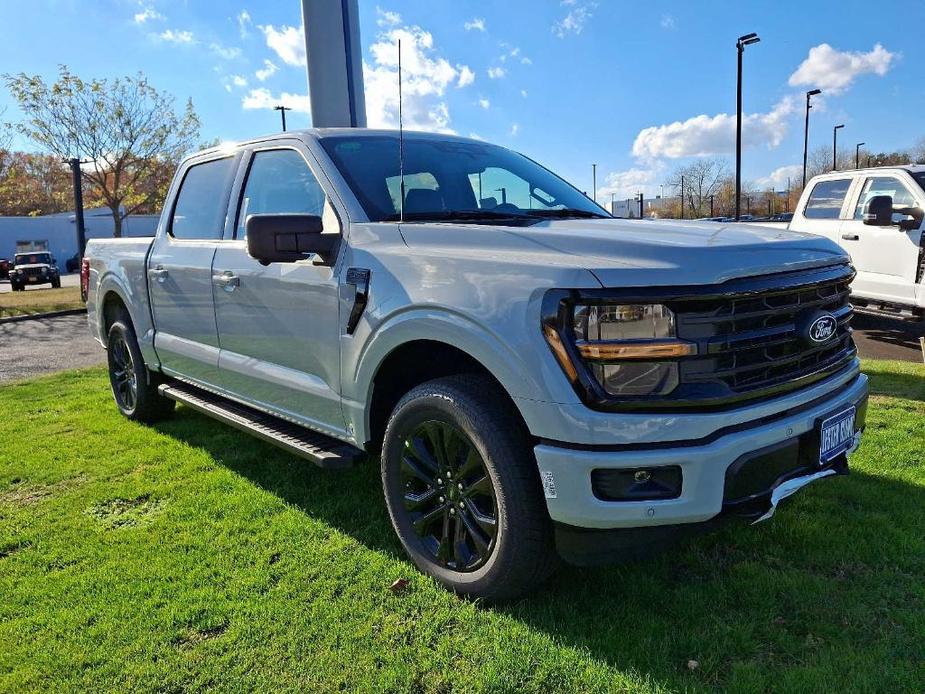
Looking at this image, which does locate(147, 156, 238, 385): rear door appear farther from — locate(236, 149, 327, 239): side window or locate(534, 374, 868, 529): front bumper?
locate(534, 374, 868, 529): front bumper

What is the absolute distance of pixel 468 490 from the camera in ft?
8.80

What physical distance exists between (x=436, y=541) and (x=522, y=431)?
0.73m

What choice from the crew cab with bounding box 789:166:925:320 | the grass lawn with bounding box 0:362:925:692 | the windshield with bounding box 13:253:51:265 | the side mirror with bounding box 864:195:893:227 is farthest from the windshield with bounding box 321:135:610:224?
the windshield with bounding box 13:253:51:265

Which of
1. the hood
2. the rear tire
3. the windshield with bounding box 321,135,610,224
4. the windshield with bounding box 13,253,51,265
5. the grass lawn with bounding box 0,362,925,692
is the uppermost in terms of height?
the windshield with bounding box 321,135,610,224

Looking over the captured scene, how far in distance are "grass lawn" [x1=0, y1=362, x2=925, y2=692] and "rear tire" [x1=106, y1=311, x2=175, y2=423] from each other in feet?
4.45

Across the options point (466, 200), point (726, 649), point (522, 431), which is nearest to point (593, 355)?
point (522, 431)

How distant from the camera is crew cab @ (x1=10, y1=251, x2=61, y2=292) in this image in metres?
30.3

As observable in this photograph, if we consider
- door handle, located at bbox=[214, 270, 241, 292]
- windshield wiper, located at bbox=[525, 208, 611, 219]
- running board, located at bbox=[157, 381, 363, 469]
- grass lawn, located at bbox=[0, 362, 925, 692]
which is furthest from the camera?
door handle, located at bbox=[214, 270, 241, 292]

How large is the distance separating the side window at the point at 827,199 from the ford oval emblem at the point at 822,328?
7.48 m

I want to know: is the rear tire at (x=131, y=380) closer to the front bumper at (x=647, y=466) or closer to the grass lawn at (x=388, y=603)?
the grass lawn at (x=388, y=603)

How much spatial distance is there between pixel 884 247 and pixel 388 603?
7.83m

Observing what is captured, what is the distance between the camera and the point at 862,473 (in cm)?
396

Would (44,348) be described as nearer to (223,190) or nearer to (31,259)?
(223,190)

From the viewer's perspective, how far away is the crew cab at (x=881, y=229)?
7.73 metres
